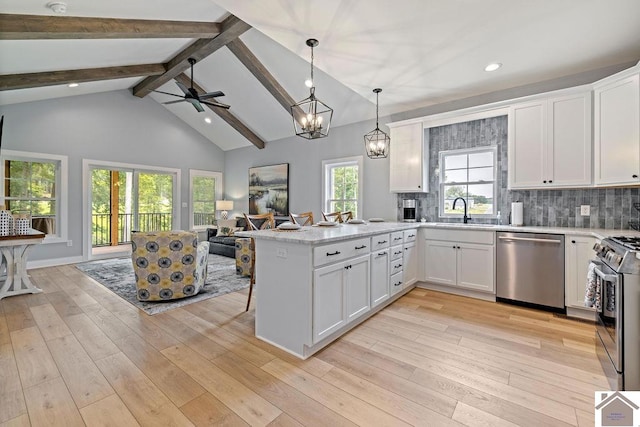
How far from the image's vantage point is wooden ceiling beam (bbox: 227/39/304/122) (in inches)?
183

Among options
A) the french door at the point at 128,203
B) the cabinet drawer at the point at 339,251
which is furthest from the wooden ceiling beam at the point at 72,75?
the cabinet drawer at the point at 339,251

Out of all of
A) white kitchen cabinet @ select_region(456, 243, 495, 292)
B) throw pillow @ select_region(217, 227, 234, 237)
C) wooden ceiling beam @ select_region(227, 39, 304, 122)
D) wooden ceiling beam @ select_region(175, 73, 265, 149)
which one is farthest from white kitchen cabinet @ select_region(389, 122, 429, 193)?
throw pillow @ select_region(217, 227, 234, 237)

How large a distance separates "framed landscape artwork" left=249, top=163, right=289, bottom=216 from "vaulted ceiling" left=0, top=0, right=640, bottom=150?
1.98 m

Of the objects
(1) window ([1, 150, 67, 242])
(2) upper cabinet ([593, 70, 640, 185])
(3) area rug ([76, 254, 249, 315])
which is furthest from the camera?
(1) window ([1, 150, 67, 242])

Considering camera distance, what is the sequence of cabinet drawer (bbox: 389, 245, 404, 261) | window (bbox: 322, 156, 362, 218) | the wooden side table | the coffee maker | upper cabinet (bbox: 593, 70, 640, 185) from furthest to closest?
window (bbox: 322, 156, 362, 218) < the coffee maker < the wooden side table < cabinet drawer (bbox: 389, 245, 404, 261) < upper cabinet (bbox: 593, 70, 640, 185)

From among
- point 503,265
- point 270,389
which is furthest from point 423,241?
point 270,389

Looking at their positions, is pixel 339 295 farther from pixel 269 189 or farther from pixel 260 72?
pixel 269 189

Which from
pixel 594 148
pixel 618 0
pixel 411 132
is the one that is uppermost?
pixel 618 0

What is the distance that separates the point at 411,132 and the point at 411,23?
2.01m

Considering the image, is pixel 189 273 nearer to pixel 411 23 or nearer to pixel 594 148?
pixel 411 23

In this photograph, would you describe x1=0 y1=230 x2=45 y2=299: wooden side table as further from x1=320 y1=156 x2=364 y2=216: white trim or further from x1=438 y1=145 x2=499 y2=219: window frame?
x1=438 y1=145 x2=499 y2=219: window frame

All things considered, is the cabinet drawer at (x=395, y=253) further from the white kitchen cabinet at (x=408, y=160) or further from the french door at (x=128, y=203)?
the french door at (x=128, y=203)

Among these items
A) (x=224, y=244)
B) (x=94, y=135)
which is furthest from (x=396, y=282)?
(x=94, y=135)

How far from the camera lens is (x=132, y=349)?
2365 mm
